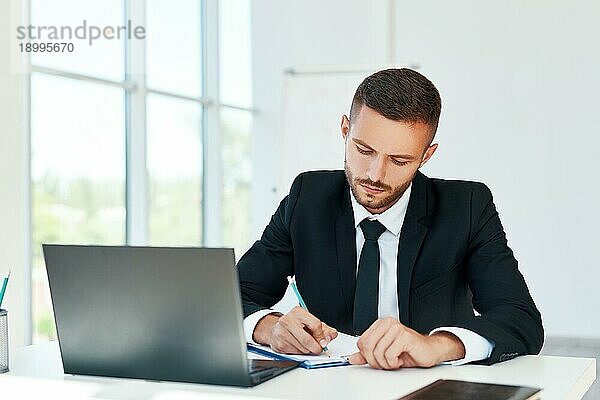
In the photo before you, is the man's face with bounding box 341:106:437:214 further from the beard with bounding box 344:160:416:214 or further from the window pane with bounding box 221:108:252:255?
the window pane with bounding box 221:108:252:255

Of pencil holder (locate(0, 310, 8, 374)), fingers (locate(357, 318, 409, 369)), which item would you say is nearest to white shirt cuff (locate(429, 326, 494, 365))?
fingers (locate(357, 318, 409, 369))

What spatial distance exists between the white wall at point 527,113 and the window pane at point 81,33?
A: 1.98m

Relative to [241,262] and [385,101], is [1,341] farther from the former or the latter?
[385,101]

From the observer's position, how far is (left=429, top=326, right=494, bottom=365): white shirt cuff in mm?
1707

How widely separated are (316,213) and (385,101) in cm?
39

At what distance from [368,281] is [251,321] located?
1.03 feet

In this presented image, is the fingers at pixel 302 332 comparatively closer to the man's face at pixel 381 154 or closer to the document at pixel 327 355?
the document at pixel 327 355

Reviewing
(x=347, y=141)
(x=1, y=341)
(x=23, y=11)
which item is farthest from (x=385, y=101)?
(x=23, y=11)

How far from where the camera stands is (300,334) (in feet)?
5.73

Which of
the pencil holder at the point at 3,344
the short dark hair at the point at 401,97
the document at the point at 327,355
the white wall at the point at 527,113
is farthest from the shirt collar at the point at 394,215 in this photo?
the white wall at the point at 527,113

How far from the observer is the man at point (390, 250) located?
1.89m

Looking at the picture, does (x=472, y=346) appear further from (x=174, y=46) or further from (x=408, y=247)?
(x=174, y=46)

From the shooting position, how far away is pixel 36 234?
13.9 feet

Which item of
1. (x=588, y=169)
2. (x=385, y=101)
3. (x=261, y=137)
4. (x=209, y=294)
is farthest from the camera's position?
(x=261, y=137)
